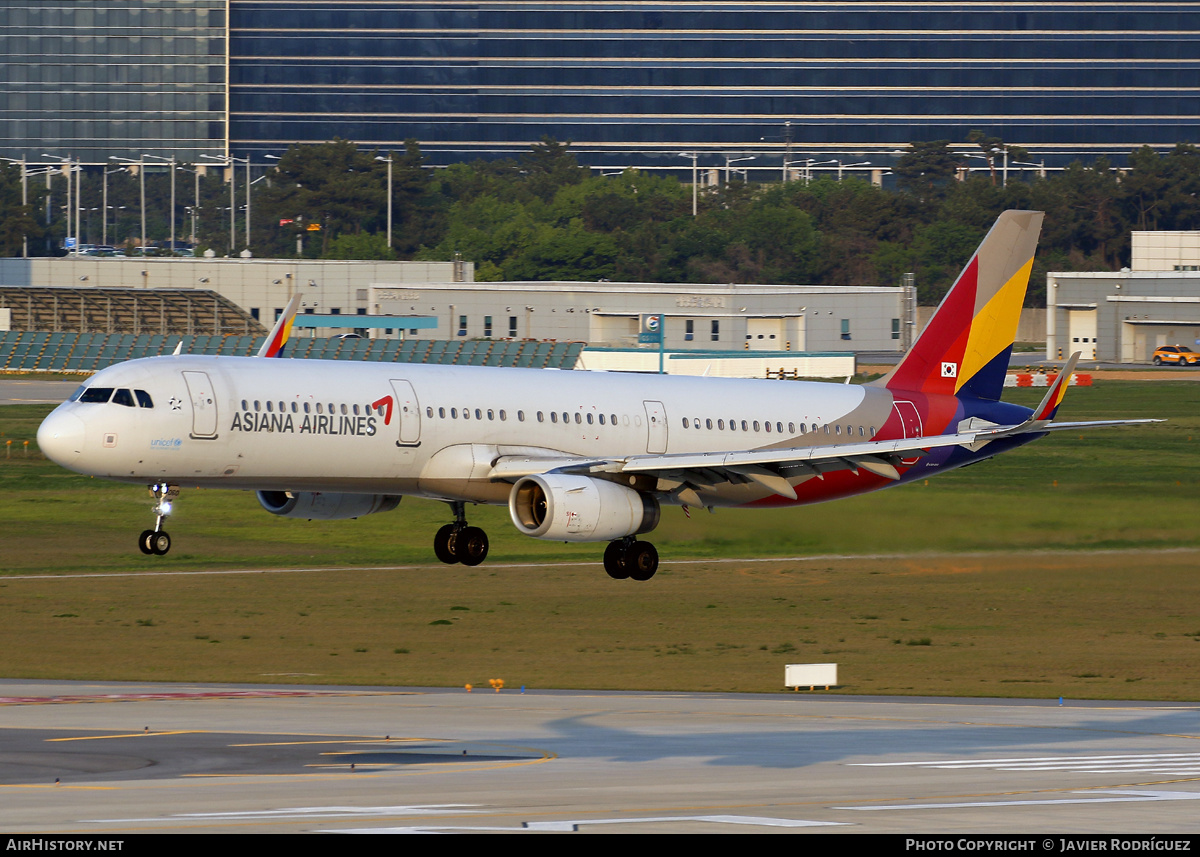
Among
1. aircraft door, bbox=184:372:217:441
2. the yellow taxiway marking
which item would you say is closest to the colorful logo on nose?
aircraft door, bbox=184:372:217:441

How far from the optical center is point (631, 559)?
62125 millimetres

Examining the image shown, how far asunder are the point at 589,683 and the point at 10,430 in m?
74.4

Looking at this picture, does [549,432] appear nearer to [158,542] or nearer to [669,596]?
[158,542]

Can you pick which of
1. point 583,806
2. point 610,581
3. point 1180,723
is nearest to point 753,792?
point 583,806

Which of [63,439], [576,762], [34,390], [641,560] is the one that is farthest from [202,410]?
Answer: [34,390]

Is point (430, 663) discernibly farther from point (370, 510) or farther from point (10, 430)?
point (10, 430)

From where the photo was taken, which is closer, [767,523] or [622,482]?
[622,482]

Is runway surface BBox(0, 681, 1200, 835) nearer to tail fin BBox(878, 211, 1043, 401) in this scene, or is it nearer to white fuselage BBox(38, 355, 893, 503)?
white fuselage BBox(38, 355, 893, 503)

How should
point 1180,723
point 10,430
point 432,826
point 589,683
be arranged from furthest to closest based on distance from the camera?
point 10,430, point 589,683, point 1180,723, point 432,826

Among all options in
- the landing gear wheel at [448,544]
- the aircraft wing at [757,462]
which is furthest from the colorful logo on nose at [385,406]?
the landing gear wheel at [448,544]

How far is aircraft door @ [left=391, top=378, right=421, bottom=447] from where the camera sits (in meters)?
58.7

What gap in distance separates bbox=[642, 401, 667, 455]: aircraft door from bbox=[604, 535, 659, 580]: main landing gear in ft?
10.8

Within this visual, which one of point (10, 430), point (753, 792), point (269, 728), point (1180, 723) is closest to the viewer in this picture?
point (753, 792)
